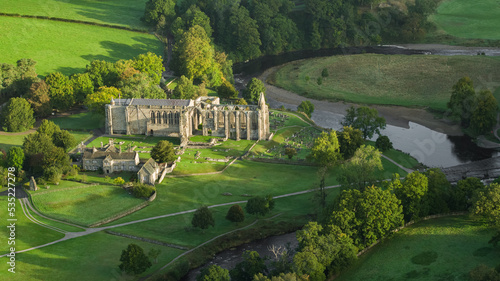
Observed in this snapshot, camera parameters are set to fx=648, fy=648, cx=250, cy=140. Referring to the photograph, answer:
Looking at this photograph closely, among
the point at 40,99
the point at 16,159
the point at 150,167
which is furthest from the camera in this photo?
the point at 40,99

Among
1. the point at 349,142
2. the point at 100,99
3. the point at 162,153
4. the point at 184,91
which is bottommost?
the point at 162,153

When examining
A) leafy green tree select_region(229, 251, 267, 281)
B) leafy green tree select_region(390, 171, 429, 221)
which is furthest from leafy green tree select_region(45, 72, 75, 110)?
leafy green tree select_region(390, 171, 429, 221)

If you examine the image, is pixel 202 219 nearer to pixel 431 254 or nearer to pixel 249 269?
pixel 249 269

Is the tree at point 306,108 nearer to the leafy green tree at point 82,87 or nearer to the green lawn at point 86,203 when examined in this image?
the leafy green tree at point 82,87

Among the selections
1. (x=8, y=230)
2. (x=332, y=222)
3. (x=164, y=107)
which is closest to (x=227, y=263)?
(x=332, y=222)

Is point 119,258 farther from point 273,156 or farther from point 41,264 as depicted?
point 273,156

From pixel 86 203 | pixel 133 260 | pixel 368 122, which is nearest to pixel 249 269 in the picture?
pixel 133 260
